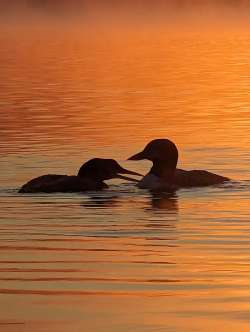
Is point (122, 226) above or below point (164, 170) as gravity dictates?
below

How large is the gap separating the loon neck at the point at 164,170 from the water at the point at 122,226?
1.40 ft

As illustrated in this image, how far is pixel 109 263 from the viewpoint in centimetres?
1441

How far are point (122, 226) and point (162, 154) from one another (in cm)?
457

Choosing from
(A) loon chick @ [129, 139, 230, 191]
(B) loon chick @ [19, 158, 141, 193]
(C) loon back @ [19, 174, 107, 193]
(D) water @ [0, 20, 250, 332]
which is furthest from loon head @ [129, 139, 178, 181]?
(C) loon back @ [19, 174, 107, 193]

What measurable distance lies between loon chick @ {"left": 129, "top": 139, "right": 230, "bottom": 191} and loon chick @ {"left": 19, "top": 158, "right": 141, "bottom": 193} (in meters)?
0.31

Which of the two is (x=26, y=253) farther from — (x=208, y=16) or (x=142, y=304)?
(x=208, y=16)

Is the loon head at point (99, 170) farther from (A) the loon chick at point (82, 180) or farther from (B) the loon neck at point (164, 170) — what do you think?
(B) the loon neck at point (164, 170)

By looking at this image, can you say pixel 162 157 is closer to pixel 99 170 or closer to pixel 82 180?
pixel 99 170

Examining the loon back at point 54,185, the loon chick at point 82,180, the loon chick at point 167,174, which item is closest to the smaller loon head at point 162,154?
Answer: the loon chick at point 167,174

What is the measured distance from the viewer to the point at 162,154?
21859 millimetres

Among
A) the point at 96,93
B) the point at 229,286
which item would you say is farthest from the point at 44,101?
the point at 229,286

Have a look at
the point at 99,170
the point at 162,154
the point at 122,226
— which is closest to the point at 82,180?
the point at 99,170

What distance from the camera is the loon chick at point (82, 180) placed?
20.5m

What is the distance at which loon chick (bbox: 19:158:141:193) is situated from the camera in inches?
806
